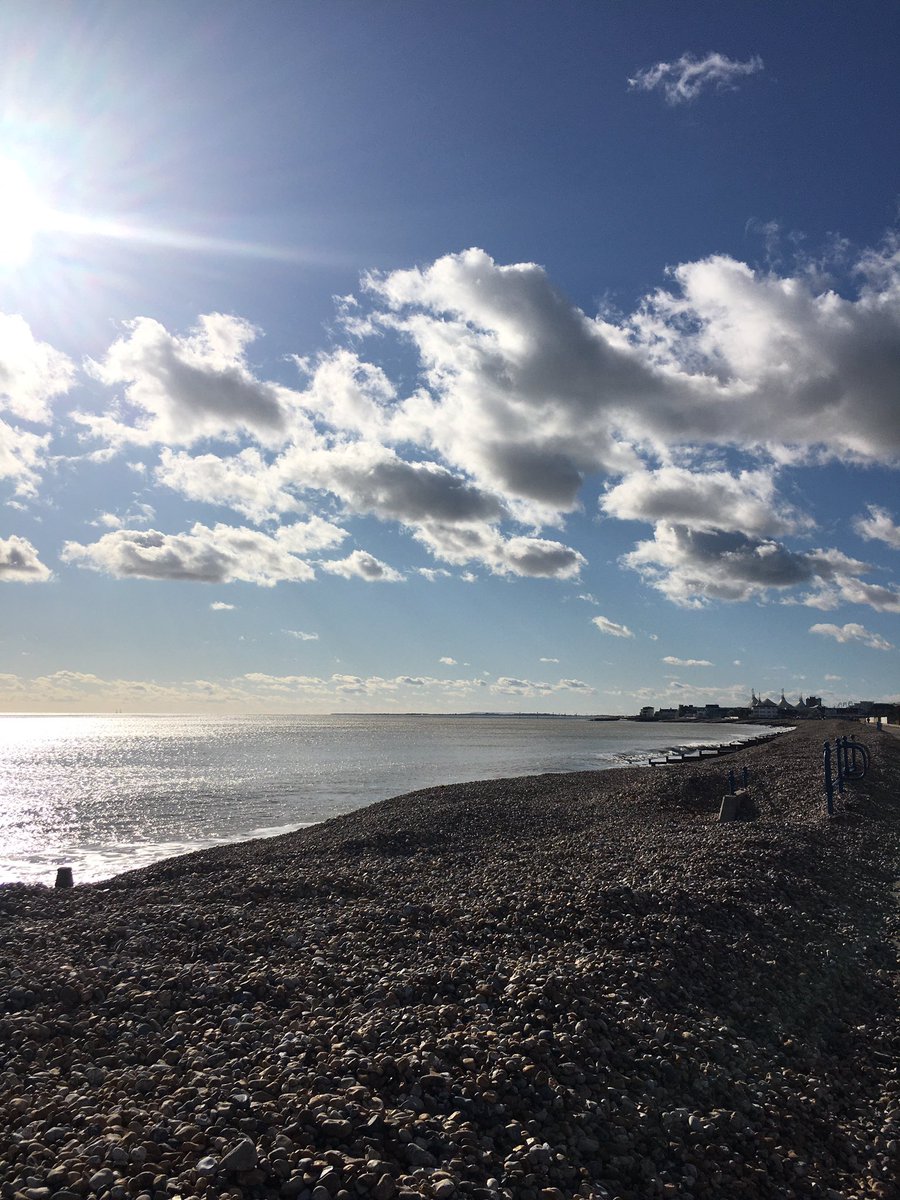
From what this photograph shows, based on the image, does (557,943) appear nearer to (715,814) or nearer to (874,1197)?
(874,1197)

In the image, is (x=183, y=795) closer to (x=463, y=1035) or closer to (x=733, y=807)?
(x=733, y=807)

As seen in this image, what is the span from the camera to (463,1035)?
6.49 m

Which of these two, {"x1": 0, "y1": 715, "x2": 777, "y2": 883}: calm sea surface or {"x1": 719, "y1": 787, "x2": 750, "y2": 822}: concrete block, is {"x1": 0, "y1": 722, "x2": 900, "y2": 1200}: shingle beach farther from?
{"x1": 0, "y1": 715, "x2": 777, "y2": 883}: calm sea surface

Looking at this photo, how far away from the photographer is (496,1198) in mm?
4633

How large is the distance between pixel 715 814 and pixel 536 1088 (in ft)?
61.3

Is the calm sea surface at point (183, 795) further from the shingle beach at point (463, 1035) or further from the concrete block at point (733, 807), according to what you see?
the concrete block at point (733, 807)

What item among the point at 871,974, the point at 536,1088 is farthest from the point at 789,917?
the point at 536,1088

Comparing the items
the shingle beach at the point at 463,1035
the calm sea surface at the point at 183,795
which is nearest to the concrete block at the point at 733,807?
the shingle beach at the point at 463,1035

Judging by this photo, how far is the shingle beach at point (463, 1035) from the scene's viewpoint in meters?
5.02

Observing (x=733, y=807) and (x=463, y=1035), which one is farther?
(x=733, y=807)

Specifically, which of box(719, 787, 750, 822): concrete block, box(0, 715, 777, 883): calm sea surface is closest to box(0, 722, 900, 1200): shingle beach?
box(719, 787, 750, 822): concrete block

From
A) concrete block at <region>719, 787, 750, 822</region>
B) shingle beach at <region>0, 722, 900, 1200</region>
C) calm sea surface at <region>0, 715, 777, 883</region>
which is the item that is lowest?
calm sea surface at <region>0, 715, 777, 883</region>

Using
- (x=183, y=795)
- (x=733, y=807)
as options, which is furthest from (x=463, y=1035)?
(x=183, y=795)

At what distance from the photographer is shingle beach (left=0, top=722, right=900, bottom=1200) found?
16.5 ft
